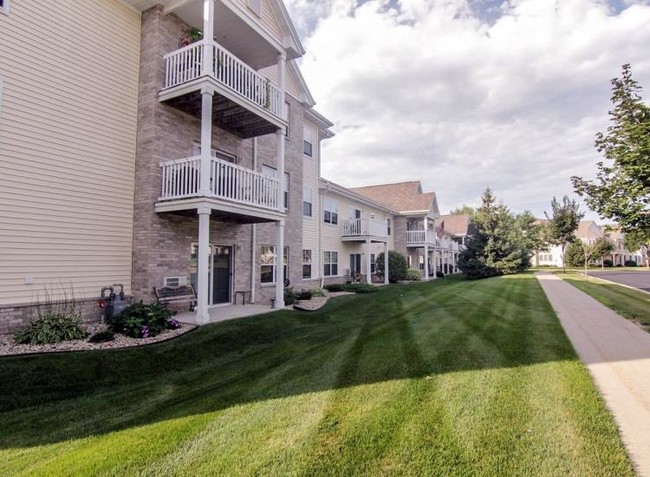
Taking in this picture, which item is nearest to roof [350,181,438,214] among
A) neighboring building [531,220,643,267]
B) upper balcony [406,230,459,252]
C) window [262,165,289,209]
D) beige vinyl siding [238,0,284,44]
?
upper balcony [406,230,459,252]

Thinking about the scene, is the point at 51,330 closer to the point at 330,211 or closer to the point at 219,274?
the point at 219,274

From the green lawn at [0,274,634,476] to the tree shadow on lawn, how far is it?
0.10ft

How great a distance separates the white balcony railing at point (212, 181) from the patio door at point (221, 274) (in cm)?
255

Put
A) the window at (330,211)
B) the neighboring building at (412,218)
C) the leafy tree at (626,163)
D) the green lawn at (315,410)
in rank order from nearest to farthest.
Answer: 1. the green lawn at (315,410)
2. the leafy tree at (626,163)
3. the window at (330,211)
4. the neighboring building at (412,218)

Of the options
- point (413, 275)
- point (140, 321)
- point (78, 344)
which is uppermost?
point (413, 275)

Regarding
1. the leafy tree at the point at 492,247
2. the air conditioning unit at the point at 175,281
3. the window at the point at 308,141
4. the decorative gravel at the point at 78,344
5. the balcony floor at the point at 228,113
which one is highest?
the window at the point at 308,141

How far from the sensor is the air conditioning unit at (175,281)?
392 inches

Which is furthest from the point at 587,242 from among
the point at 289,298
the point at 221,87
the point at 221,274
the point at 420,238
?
the point at 221,87

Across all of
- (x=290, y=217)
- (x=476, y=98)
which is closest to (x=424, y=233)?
(x=476, y=98)

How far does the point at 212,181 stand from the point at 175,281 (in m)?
3.05

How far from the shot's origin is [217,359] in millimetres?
7117

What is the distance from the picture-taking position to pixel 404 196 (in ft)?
111

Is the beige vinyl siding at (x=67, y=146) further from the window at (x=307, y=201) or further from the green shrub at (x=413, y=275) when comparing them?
the green shrub at (x=413, y=275)

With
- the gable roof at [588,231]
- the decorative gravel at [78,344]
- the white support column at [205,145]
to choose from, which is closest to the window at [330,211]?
the white support column at [205,145]
